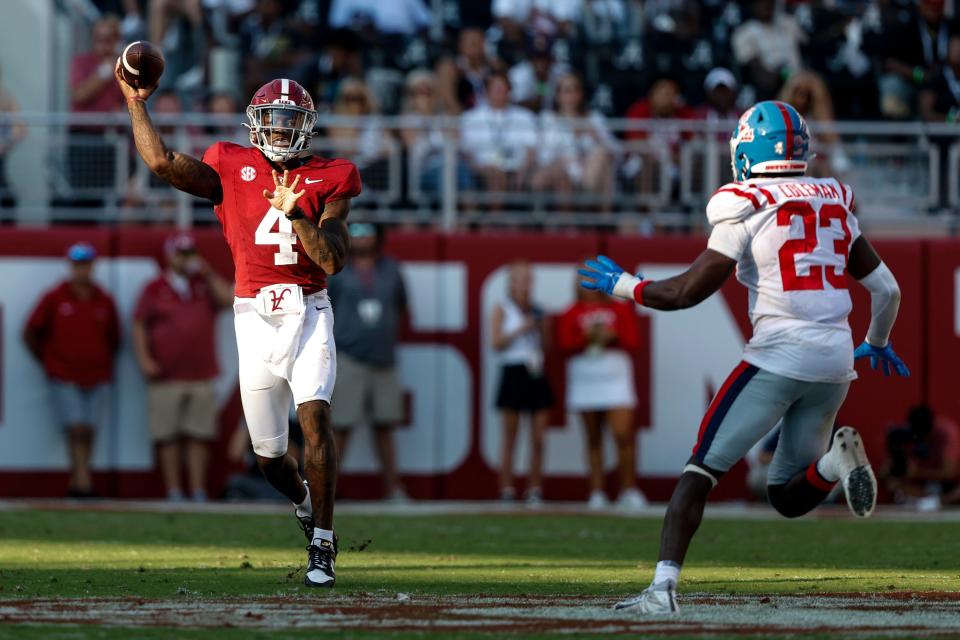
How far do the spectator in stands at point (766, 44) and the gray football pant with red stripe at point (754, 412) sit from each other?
9493 millimetres

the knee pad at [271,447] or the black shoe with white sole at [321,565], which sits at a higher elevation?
the knee pad at [271,447]

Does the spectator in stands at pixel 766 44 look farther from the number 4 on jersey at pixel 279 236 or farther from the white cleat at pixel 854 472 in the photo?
the white cleat at pixel 854 472

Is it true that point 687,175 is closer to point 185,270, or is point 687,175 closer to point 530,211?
point 530,211

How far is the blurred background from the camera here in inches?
549

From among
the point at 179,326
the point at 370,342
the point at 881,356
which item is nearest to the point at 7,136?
the point at 179,326

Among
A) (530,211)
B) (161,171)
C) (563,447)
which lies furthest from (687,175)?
(161,171)

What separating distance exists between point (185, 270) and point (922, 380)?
20.8ft

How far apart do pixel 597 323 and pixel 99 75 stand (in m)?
4.94

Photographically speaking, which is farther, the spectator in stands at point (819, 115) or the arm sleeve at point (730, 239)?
the spectator in stands at point (819, 115)

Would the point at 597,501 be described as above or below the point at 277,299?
below

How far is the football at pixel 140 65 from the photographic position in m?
7.27

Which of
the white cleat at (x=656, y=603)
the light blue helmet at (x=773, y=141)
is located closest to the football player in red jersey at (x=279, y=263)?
the white cleat at (x=656, y=603)

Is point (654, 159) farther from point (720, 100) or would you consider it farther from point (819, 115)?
point (819, 115)

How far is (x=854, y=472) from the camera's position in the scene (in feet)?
21.6
